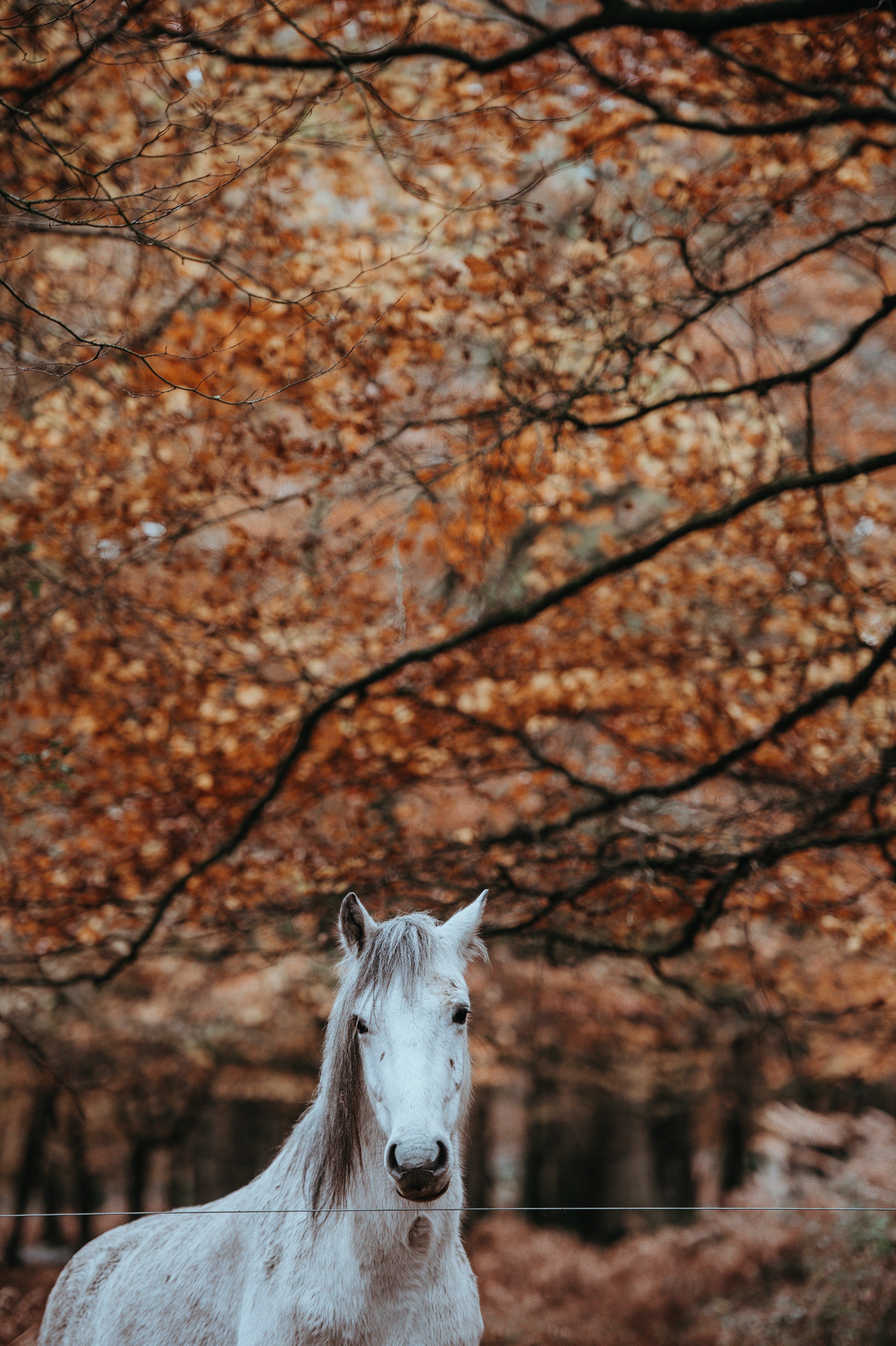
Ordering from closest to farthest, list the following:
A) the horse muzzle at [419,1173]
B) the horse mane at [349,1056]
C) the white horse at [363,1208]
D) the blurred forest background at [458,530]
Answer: the horse muzzle at [419,1173] → the white horse at [363,1208] → the horse mane at [349,1056] → the blurred forest background at [458,530]

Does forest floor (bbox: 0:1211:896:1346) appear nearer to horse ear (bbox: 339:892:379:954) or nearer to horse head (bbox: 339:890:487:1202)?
horse head (bbox: 339:890:487:1202)

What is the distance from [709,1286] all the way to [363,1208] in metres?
9.17

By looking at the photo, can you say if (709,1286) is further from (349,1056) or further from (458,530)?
(349,1056)

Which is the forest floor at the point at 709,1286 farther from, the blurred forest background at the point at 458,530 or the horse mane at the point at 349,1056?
the horse mane at the point at 349,1056

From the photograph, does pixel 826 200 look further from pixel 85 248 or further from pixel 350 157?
pixel 85 248

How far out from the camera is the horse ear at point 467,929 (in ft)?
8.41

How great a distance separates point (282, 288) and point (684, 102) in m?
3.42

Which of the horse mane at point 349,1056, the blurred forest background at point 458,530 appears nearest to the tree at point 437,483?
the blurred forest background at point 458,530

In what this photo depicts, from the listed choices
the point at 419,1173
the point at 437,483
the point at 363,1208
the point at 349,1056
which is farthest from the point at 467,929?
the point at 437,483

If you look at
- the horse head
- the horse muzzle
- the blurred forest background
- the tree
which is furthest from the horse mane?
the tree

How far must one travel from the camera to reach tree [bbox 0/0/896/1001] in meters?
5.20

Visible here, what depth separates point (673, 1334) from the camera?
8.62 m

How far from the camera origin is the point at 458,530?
24.3 feet

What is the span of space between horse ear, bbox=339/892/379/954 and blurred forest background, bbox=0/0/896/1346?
1659 mm
